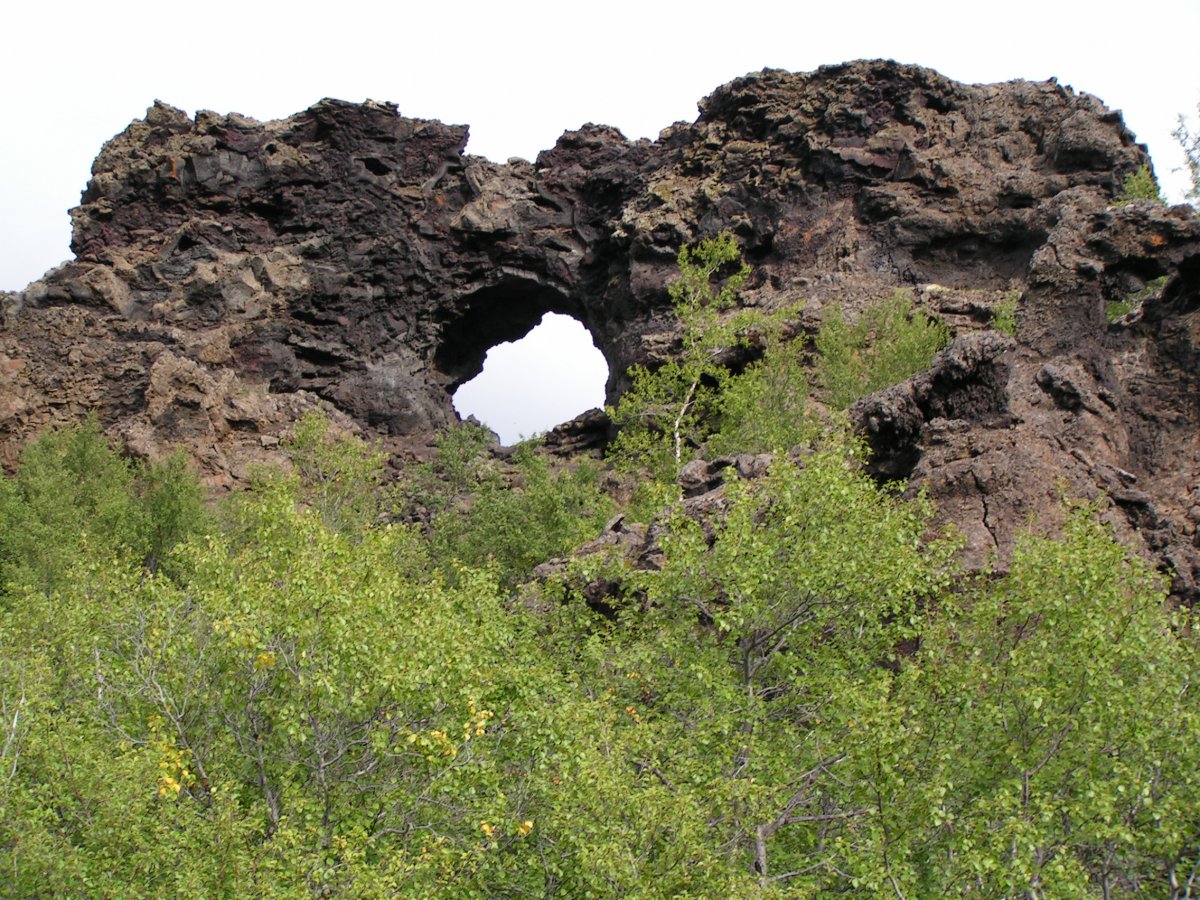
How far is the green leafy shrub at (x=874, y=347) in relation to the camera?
41.6 meters

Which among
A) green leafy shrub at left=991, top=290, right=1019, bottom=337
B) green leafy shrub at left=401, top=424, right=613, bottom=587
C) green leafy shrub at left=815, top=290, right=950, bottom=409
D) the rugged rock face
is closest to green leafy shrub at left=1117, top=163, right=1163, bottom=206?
the rugged rock face

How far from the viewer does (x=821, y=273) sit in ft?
189

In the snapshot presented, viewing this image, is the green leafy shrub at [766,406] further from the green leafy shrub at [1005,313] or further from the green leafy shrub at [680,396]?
the green leafy shrub at [1005,313]

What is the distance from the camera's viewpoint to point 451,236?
68062 mm

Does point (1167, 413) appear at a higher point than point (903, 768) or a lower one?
higher

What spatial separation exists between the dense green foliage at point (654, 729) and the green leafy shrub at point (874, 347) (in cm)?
2355

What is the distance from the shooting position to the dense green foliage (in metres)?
11.7

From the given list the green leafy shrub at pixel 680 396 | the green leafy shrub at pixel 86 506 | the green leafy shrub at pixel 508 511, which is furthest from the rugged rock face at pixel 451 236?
the green leafy shrub at pixel 508 511

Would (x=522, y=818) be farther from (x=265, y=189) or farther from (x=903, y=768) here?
(x=265, y=189)

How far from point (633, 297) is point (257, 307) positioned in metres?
22.9

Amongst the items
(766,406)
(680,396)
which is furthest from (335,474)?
(766,406)

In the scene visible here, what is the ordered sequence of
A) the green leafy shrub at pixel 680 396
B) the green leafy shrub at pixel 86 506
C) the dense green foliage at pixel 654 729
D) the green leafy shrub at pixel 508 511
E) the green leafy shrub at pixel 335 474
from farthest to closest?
the green leafy shrub at pixel 335 474, the green leafy shrub at pixel 680 396, the green leafy shrub at pixel 508 511, the green leafy shrub at pixel 86 506, the dense green foliage at pixel 654 729

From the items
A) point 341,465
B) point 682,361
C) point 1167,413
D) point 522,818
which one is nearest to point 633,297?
point 682,361

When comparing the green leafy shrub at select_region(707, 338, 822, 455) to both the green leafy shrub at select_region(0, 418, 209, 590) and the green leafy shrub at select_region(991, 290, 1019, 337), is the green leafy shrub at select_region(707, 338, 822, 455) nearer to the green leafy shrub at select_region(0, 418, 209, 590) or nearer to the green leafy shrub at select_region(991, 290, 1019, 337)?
the green leafy shrub at select_region(991, 290, 1019, 337)
